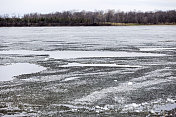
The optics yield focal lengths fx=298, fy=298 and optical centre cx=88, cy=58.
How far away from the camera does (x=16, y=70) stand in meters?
20.5

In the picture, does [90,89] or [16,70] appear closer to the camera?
[90,89]

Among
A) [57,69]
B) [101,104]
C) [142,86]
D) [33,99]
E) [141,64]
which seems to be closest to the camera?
[101,104]

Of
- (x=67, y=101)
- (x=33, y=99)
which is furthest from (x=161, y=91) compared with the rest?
(x=33, y=99)

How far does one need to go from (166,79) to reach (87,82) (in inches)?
181

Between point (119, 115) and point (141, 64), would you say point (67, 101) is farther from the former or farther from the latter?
point (141, 64)

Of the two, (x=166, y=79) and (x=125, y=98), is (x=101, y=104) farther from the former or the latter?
(x=166, y=79)

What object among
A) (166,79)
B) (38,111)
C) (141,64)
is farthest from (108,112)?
(141,64)

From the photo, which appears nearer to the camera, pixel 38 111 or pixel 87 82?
pixel 38 111

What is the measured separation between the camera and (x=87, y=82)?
54.0 ft

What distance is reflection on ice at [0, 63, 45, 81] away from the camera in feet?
60.8

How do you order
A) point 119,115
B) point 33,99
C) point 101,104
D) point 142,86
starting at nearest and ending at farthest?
point 119,115, point 101,104, point 33,99, point 142,86

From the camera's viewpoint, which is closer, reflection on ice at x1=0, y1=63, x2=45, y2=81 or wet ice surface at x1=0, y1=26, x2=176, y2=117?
wet ice surface at x1=0, y1=26, x2=176, y2=117

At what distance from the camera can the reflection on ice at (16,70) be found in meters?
18.5

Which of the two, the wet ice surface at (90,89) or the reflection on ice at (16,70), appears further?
the reflection on ice at (16,70)
